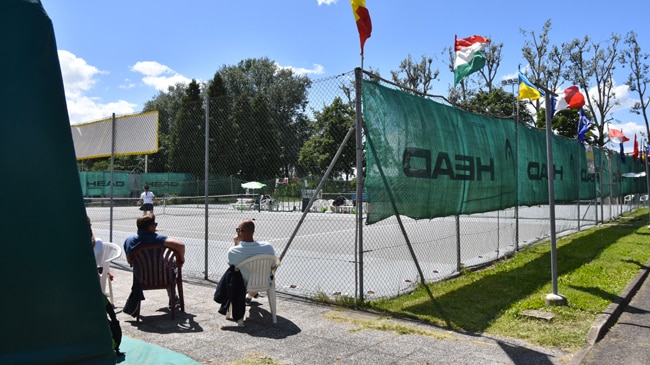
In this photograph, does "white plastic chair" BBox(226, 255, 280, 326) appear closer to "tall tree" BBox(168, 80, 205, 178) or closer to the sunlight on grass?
the sunlight on grass

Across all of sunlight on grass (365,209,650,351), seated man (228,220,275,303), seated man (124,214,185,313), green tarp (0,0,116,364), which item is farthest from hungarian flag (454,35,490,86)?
green tarp (0,0,116,364)

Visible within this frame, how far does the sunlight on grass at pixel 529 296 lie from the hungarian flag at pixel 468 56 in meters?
3.06

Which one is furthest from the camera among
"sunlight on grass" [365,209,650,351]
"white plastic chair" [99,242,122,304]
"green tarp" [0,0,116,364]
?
"white plastic chair" [99,242,122,304]

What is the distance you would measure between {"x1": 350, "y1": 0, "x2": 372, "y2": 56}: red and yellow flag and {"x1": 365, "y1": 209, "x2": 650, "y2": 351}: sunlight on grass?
350 centimetres

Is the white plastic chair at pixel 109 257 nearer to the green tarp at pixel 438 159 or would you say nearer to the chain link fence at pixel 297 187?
the chain link fence at pixel 297 187

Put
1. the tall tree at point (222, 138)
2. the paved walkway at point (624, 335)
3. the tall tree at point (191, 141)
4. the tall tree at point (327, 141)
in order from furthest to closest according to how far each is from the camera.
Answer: the tall tree at point (191, 141) < the tall tree at point (222, 138) < the tall tree at point (327, 141) < the paved walkway at point (624, 335)

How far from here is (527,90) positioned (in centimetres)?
686

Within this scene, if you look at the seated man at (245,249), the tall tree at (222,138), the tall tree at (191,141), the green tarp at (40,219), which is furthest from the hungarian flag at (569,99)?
the green tarp at (40,219)

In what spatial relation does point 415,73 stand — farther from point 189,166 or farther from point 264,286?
point 264,286

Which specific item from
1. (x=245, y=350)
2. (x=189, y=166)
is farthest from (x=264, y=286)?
(x=189, y=166)

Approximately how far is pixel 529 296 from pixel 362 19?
442 cm

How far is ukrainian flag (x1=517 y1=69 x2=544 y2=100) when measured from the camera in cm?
674

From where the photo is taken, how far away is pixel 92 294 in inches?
72.1

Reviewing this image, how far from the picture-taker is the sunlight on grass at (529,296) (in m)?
5.16
